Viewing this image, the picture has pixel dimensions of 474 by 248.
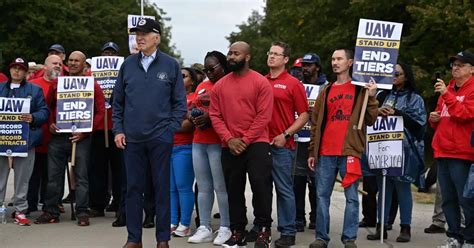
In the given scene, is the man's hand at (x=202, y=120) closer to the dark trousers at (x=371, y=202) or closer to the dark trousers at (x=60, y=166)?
the dark trousers at (x=60, y=166)

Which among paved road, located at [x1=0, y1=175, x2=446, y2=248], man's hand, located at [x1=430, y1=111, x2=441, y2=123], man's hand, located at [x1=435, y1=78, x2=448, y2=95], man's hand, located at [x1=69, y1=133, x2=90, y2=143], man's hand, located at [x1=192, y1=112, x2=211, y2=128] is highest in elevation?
man's hand, located at [x1=435, y1=78, x2=448, y2=95]

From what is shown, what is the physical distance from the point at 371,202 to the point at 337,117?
2.46m

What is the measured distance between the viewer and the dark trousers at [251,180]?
7949mm

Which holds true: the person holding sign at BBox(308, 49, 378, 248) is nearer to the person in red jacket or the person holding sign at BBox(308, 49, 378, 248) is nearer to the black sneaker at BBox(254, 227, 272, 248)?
the black sneaker at BBox(254, 227, 272, 248)

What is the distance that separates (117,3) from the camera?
55.4 meters

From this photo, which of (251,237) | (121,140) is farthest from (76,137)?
Result: (251,237)

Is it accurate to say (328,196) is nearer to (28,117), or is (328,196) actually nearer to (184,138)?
(184,138)

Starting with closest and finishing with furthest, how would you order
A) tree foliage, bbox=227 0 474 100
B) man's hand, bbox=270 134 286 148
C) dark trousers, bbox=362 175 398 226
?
man's hand, bbox=270 134 286 148, dark trousers, bbox=362 175 398 226, tree foliage, bbox=227 0 474 100

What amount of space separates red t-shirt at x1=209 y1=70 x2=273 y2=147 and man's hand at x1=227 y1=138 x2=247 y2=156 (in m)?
0.04

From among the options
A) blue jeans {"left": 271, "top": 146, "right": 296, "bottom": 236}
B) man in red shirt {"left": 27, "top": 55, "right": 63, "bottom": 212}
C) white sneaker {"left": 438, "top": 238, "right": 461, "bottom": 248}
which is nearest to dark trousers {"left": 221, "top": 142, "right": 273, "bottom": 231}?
blue jeans {"left": 271, "top": 146, "right": 296, "bottom": 236}

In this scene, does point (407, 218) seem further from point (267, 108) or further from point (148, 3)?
point (148, 3)

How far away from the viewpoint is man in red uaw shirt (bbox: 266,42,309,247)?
838cm

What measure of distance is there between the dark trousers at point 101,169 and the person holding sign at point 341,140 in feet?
10.7

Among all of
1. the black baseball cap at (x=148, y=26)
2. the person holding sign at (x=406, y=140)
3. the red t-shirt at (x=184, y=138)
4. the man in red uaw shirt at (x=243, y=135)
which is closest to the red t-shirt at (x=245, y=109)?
the man in red uaw shirt at (x=243, y=135)
